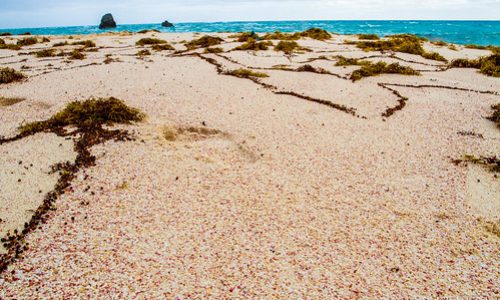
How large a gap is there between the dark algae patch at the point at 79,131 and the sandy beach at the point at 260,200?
154 millimetres

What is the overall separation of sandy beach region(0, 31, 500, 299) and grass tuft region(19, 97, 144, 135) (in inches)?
16.1

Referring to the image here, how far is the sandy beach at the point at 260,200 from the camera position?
4.33m

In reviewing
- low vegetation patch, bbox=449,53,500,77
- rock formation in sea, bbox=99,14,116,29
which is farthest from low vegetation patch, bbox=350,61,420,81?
rock formation in sea, bbox=99,14,116,29

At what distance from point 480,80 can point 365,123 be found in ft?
29.6

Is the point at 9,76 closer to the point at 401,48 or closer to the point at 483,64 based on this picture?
the point at 483,64

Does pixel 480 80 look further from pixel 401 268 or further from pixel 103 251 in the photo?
pixel 103 251

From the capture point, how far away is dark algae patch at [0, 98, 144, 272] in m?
5.86

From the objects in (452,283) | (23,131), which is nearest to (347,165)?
(452,283)

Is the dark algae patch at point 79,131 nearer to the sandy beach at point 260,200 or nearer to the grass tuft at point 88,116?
the grass tuft at point 88,116

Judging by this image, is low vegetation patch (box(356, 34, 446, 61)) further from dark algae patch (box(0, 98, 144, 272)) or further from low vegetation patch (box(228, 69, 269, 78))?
dark algae patch (box(0, 98, 144, 272))

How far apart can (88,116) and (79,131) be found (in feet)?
2.50

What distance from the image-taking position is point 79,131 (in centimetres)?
855

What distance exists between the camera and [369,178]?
6.84 m

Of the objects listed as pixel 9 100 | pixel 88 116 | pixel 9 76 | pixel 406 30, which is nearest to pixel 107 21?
pixel 406 30
